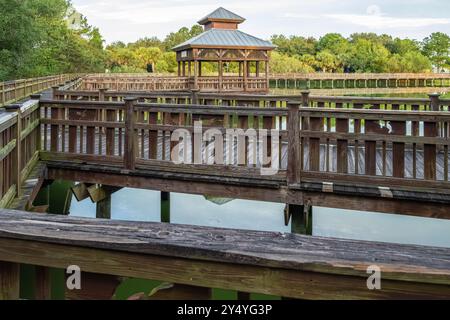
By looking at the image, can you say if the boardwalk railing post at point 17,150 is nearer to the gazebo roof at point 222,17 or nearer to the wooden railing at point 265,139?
the wooden railing at point 265,139

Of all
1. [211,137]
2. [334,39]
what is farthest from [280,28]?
[211,137]

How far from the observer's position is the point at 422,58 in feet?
200

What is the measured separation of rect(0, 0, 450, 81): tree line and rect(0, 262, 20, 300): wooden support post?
94.7 feet

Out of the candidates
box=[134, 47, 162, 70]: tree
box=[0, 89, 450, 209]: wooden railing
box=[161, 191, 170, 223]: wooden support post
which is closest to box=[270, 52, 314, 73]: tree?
box=[134, 47, 162, 70]: tree

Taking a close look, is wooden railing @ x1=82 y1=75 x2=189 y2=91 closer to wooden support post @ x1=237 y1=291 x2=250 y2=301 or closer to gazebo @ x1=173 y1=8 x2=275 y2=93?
gazebo @ x1=173 y1=8 x2=275 y2=93

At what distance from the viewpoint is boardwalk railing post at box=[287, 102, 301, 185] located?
5.42m

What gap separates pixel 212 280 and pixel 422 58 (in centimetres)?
6624

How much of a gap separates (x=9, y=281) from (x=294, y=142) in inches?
169

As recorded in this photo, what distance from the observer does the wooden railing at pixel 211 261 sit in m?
1.25

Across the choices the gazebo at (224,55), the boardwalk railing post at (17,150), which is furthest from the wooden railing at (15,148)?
the gazebo at (224,55)

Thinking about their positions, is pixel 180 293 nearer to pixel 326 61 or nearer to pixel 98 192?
pixel 98 192

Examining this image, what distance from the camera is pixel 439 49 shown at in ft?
222

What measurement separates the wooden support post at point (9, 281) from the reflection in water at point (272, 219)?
7.86 m
